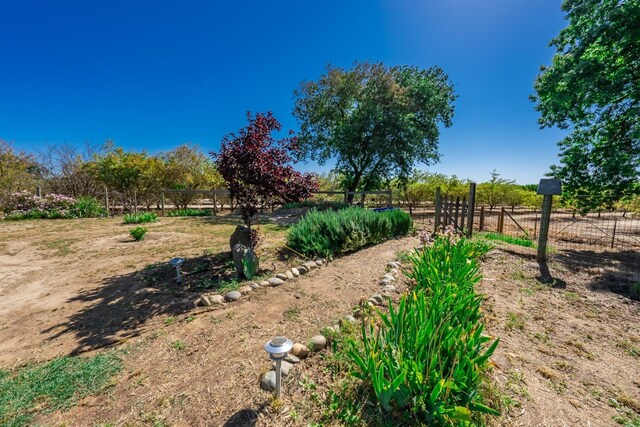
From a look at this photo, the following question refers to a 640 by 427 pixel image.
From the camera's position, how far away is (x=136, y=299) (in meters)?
3.34

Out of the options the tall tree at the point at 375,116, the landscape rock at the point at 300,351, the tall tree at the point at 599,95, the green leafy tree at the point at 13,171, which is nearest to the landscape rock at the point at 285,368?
the landscape rock at the point at 300,351

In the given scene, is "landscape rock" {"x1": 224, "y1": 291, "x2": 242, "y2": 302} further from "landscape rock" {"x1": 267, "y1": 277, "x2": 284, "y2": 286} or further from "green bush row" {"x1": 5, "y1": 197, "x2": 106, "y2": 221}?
"green bush row" {"x1": 5, "y1": 197, "x2": 106, "y2": 221}

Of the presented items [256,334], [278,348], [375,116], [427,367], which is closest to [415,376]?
[427,367]

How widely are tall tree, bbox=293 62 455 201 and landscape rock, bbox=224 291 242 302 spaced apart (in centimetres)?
1108

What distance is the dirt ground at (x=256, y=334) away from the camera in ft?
5.34

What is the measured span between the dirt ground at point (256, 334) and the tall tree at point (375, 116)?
9344 mm

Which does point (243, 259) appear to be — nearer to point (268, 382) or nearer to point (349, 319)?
point (349, 319)

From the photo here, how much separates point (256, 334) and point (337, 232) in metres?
2.86

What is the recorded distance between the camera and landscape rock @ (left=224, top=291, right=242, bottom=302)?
3.18m

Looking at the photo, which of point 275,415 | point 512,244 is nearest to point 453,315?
point 275,415

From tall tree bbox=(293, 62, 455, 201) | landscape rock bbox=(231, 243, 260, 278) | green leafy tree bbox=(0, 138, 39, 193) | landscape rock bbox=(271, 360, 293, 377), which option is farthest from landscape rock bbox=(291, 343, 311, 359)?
green leafy tree bbox=(0, 138, 39, 193)

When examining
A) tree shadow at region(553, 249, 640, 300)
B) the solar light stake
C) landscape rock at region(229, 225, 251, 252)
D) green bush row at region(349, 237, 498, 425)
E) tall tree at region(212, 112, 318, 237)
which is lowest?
tree shadow at region(553, 249, 640, 300)

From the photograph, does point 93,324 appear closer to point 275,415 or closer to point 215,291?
point 215,291

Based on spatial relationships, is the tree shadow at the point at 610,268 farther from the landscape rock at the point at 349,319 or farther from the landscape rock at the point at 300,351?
the landscape rock at the point at 300,351
